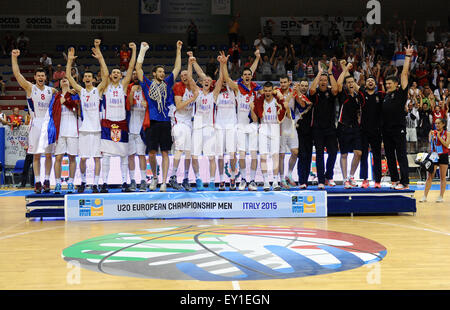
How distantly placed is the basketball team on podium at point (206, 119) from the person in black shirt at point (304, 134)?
19 millimetres

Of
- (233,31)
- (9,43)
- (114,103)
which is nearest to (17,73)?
(114,103)

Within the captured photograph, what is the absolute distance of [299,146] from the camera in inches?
380

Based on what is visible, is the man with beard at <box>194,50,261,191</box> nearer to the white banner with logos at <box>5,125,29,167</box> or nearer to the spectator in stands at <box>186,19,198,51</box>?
the white banner with logos at <box>5,125,29,167</box>

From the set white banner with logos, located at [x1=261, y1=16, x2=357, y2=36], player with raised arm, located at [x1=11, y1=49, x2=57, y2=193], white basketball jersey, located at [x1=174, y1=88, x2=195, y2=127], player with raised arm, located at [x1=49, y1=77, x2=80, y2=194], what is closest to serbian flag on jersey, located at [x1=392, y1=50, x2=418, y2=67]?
white banner with logos, located at [x1=261, y1=16, x2=357, y2=36]

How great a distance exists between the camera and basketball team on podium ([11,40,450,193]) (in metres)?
9.28

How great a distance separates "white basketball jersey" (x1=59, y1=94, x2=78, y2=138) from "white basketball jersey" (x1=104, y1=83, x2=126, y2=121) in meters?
0.62

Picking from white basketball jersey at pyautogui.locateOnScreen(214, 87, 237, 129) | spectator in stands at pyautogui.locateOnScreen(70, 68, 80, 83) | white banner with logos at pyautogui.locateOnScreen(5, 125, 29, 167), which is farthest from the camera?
white banner with logos at pyautogui.locateOnScreen(5, 125, 29, 167)

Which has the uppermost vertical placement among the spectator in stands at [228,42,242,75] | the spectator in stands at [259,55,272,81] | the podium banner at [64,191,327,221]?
the spectator in stands at [228,42,242,75]

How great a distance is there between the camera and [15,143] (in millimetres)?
16641

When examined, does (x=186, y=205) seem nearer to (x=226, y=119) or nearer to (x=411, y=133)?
(x=226, y=119)

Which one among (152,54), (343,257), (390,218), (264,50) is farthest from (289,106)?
(152,54)

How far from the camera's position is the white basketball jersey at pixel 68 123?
9320mm

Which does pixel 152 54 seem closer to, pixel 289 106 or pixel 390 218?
pixel 289 106
